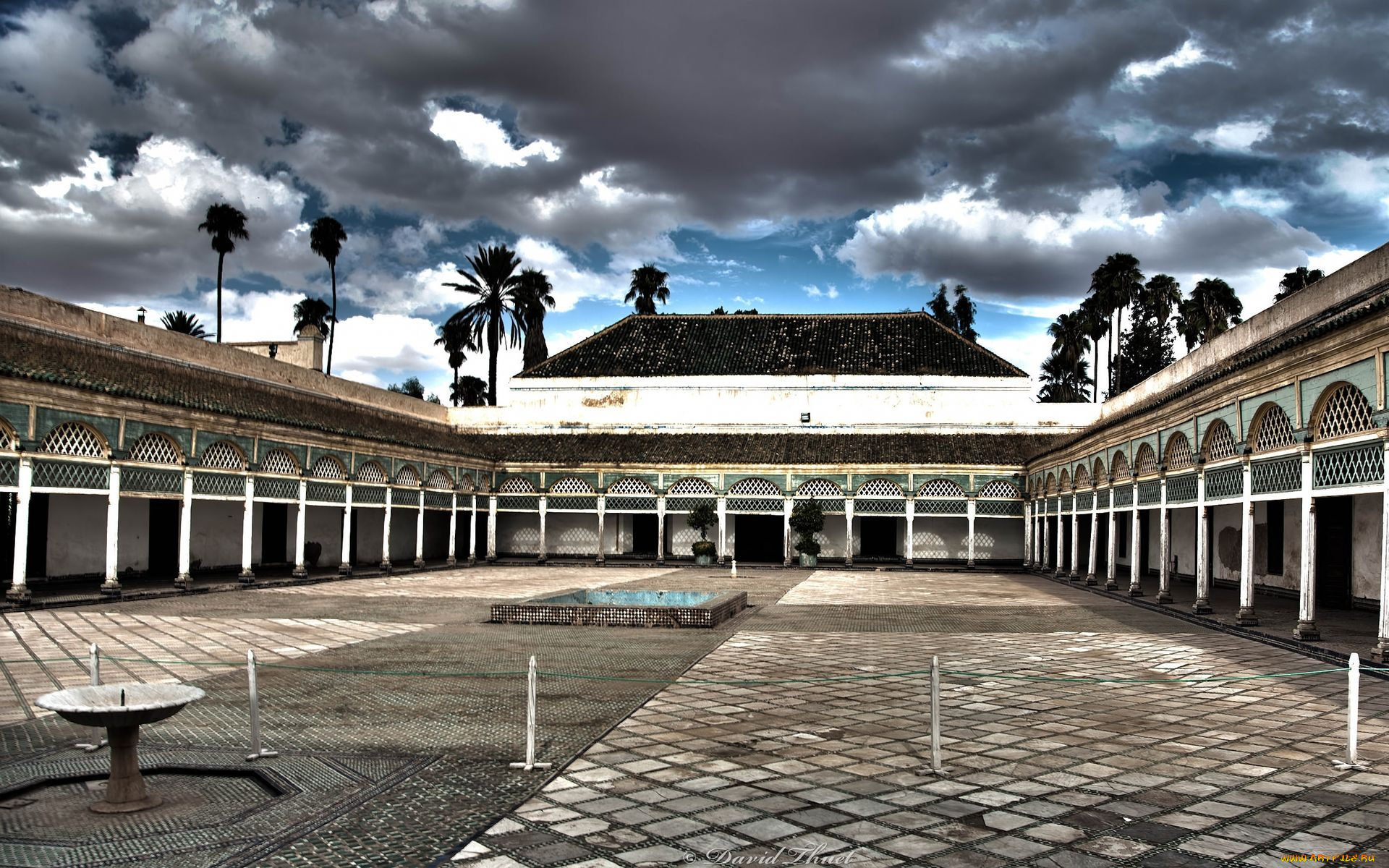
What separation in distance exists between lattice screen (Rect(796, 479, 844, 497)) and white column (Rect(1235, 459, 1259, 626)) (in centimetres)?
1911

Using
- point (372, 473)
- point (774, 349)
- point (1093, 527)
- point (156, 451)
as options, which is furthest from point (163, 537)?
point (774, 349)

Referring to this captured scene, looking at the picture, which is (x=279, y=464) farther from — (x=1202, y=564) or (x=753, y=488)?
(x=1202, y=564)

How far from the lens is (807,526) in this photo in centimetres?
3238

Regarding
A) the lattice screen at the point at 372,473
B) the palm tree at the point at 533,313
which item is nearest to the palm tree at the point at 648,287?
the palm tree at the point at 533,313

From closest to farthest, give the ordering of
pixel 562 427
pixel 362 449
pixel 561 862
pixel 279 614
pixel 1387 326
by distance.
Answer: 1. pixel 561 862
2. pixel 1387 326
3. pixel 279 614
4. pixel 362 449
5. pixel 562 427

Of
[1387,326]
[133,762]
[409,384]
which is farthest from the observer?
[409,384]

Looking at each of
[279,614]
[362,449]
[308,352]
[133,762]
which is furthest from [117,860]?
[308,352]

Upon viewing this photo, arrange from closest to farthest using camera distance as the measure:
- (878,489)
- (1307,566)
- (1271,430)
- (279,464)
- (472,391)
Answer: (1307,566), (1271,430), (279,464), (878,489), (472,391)

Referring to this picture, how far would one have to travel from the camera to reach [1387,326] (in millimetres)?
10469

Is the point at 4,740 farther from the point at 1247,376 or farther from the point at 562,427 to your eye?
the point at 562,427

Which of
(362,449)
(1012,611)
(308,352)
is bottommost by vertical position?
(1012,611)

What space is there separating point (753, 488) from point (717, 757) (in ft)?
89.5

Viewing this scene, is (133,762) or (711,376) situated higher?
(711,376)

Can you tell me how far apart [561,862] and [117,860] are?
2.09 meters
